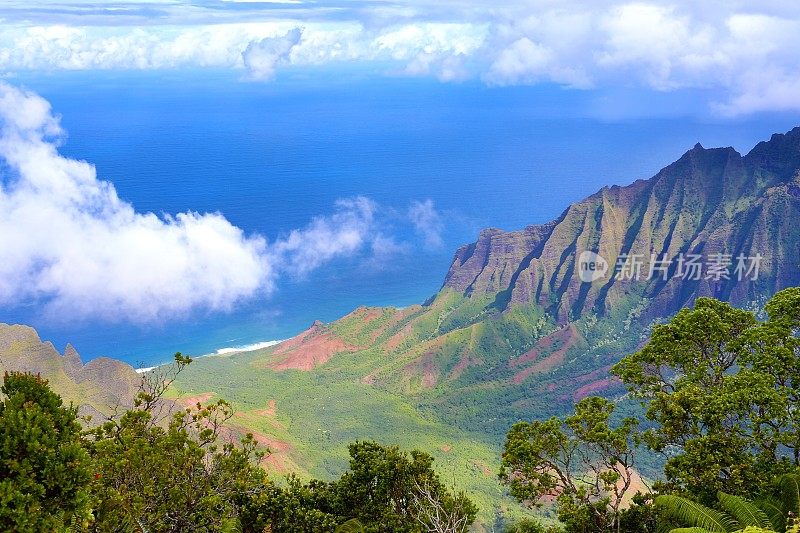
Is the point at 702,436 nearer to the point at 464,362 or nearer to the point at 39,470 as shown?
the point at 39,470

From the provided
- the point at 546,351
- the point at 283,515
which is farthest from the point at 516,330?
the point at 283,515

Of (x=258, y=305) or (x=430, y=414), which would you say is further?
(x=258, y=305)

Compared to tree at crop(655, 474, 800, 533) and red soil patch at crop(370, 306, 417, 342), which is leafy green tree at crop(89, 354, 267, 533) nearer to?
tree at crop(655, 474, 800, 533)

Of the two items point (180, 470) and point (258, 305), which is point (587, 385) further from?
point (258, 305)

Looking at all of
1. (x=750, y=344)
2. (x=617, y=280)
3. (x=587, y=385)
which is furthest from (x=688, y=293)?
(x=750, y=344)

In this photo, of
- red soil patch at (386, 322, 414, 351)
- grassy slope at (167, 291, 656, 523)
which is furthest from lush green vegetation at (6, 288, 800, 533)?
red soil patch at (386, 322, 414, 351)

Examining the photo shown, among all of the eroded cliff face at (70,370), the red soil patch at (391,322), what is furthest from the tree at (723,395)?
the red soil patch at (391,322)
